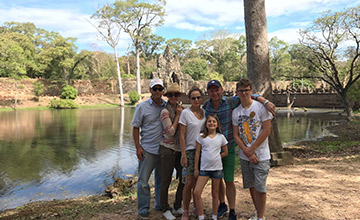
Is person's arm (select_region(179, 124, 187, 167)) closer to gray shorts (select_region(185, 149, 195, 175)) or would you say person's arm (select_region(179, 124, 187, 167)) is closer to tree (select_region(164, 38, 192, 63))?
gray shorts (select_region(185, 149, 195, 175))

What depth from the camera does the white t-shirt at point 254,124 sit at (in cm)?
308

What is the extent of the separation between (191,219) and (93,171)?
211 inches

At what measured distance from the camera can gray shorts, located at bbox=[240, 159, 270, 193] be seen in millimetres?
3038

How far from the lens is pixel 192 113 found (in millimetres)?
3355

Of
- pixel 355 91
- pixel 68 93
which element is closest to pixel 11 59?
pixel 68 93

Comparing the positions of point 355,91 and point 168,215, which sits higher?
point 355,91

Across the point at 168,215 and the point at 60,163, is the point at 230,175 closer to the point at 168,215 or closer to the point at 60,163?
the point at 168,215

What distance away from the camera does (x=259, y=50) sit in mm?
6402

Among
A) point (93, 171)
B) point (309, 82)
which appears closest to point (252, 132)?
point (93, 171)

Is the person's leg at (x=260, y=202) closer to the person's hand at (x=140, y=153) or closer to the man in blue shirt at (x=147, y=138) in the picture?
the man in blue shirt at (x=147, y=138)

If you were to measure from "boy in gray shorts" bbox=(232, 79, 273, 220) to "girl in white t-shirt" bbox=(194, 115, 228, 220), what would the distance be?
211mm

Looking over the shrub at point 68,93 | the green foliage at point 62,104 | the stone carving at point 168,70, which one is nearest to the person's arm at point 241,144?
the stone carving at point 168,70

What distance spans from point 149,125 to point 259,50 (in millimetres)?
3914

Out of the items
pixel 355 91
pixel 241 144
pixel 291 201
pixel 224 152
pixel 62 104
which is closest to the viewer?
pixel 241 144
